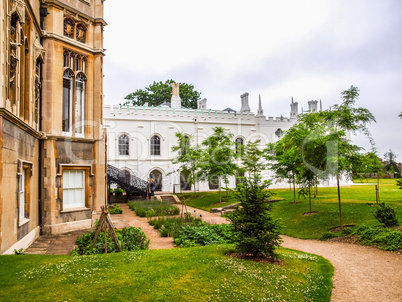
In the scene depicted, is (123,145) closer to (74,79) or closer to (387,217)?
(74,79)

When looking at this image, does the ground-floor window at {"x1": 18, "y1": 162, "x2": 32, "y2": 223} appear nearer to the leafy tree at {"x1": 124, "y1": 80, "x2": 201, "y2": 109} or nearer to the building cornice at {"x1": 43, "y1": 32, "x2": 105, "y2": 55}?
the building cornice at {"x1": 43, "y1": 32, "x2": 105, "y2": 55}

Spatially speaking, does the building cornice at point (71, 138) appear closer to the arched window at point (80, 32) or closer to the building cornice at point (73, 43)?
the building cornice at point (73, 43)

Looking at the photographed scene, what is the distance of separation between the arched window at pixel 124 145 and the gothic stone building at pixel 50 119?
1752cm

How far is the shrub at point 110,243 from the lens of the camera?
8.98 m

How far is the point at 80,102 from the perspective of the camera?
1394cm

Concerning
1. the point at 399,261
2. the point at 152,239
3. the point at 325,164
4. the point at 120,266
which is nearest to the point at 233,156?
the point at 325,164

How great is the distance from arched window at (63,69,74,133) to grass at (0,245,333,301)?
23.5 feet

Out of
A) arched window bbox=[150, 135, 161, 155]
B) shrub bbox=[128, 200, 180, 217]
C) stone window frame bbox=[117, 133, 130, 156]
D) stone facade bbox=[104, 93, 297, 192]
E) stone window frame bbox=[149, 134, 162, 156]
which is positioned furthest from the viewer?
arched window bbox=[150, 135, 161, 155]

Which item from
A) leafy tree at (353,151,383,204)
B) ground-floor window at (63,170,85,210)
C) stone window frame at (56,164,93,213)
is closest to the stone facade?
stone window frame at (56,164,93,213)

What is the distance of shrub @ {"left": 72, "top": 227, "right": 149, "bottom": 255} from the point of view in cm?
898

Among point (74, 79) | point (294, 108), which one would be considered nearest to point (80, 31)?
point (74, 79)

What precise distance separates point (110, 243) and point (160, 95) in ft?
143

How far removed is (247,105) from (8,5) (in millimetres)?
34038

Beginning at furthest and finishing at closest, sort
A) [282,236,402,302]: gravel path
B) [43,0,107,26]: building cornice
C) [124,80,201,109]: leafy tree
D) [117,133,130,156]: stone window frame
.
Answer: [124,80,201,109]: leafy tree
[117,133,130,156]: stone window frame
[43,0,107,26]: building cornice
[282,236,402,302]: gravel path
